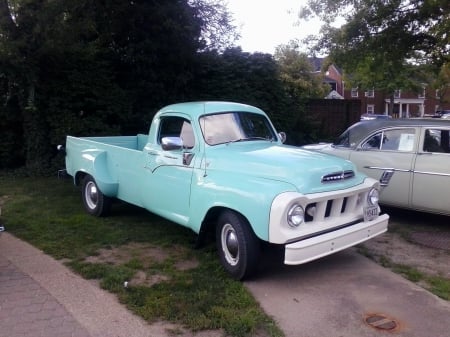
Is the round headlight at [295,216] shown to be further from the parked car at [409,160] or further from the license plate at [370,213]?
the parked car at [409,160]

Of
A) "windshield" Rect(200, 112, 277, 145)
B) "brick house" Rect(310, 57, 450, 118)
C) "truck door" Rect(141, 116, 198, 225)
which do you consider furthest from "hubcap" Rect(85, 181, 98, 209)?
"brick house" Rect(310, 57, 450, 118)

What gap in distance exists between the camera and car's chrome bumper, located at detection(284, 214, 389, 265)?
454 centimetres

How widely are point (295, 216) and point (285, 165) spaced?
2.02 feet

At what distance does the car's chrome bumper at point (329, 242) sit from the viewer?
4.54 metres

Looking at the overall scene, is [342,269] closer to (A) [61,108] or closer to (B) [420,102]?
(A) [61,108]

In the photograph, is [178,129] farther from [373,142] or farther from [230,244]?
[373,142]

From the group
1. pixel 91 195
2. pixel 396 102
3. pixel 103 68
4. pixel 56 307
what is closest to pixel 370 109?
pixel 396 102

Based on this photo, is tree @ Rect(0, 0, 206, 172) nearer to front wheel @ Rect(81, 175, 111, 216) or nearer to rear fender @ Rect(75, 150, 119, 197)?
rear fender @ Rect(75, 150, 119, 197)

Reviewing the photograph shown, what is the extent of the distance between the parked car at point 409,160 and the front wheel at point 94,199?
13.3 ft

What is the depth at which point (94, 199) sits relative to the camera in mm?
7820

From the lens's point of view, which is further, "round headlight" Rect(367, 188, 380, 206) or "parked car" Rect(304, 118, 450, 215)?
"parked car" Rect(304, 118, 450, 215)

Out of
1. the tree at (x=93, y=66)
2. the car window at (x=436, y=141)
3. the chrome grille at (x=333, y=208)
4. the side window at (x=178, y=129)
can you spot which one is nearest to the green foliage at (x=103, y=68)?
the tree at (x=93, y=66)

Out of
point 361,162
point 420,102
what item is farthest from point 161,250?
point 420,102

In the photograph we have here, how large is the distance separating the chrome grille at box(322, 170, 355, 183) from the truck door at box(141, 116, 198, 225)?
158 centimetres
